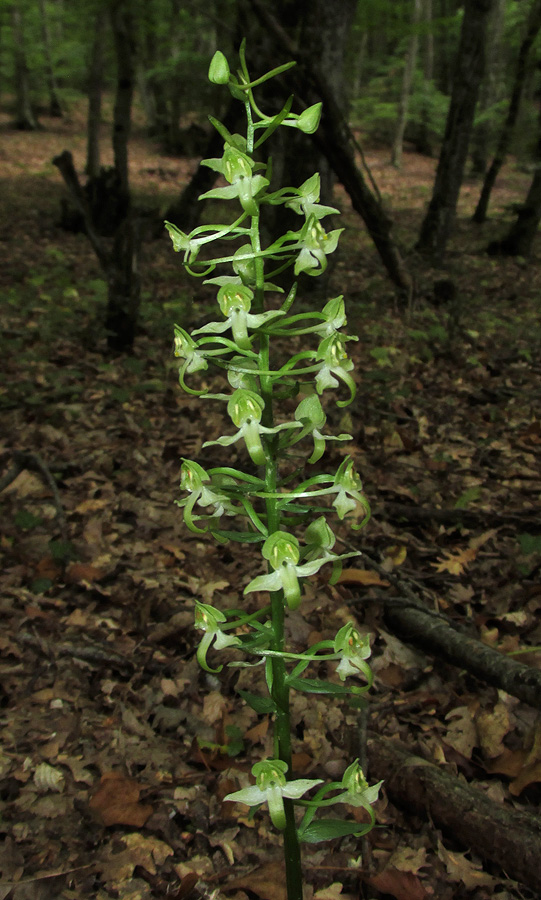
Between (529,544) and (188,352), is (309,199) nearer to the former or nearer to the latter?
(188,352)

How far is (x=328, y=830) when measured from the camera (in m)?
1.65

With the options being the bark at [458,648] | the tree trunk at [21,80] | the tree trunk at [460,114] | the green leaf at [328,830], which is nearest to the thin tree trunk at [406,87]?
the tree trunk at [460,114]

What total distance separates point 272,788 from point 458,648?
→ 146cm

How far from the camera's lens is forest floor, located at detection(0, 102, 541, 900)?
2.21m

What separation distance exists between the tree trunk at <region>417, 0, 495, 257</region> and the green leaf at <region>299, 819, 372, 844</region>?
10.1 metres

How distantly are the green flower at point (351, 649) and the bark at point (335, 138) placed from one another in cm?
635

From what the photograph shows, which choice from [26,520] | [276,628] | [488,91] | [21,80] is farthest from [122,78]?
[21,80]

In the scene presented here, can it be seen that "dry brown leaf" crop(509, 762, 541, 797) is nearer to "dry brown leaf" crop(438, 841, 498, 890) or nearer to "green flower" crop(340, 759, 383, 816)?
"dry brown leaf" crop(438, 841, 498, 890)

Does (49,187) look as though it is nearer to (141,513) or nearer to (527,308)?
(527,308)

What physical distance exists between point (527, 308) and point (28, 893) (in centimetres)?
891

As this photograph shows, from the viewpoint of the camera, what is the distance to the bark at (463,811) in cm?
206

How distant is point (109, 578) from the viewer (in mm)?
3531

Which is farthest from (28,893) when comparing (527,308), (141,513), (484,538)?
(527,308)

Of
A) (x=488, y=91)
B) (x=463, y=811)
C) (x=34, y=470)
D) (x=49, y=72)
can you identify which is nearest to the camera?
(x=463, y=811)
